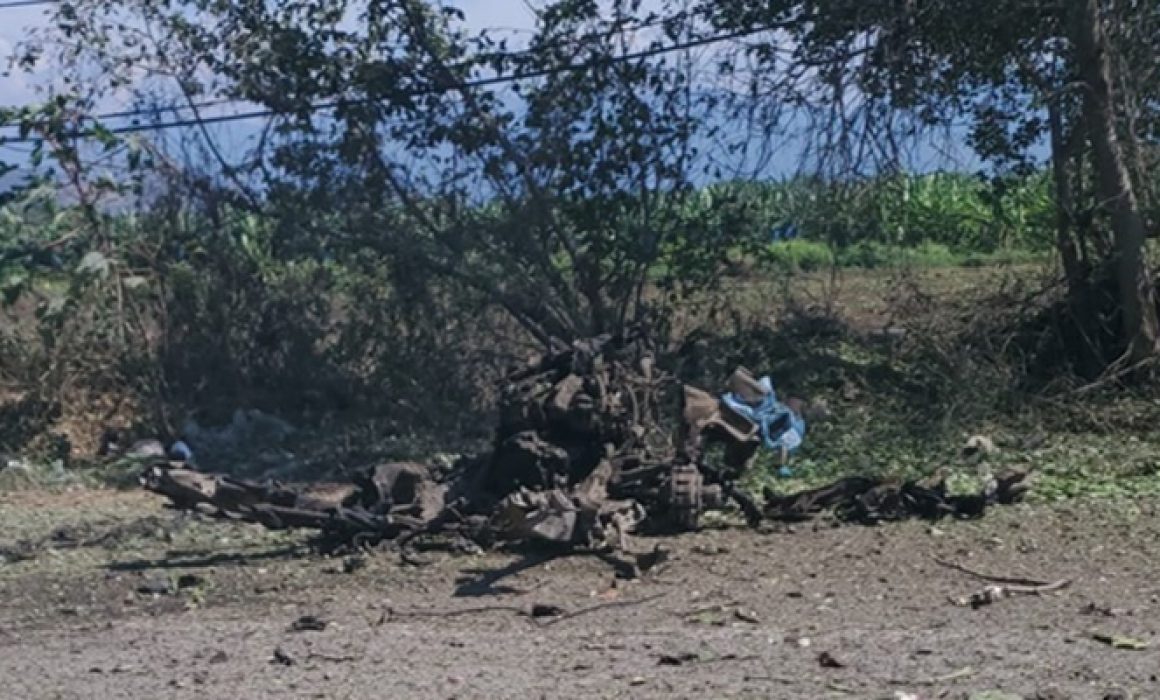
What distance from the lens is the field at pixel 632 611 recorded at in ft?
20.0

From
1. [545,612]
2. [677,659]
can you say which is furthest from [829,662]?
[545,612]

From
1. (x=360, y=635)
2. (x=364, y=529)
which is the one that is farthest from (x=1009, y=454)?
(x=360, y=635)

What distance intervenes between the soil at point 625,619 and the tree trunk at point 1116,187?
3.16 meters

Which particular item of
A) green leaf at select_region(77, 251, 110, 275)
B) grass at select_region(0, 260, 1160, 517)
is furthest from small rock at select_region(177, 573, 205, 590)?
green leaf at select_region(77, 251, 110, 275)

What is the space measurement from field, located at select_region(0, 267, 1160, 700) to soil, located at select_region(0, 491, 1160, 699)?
2 centimetres

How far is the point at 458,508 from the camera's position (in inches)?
327

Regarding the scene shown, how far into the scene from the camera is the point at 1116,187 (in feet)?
37.2

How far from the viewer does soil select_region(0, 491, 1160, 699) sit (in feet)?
19.9

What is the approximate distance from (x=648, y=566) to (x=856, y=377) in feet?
17.1

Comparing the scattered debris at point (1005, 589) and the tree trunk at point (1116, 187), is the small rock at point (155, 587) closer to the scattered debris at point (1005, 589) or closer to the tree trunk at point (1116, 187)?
the scattered debris at point (1005, 589)

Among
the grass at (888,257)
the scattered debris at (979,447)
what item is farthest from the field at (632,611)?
the grass at (888,257)

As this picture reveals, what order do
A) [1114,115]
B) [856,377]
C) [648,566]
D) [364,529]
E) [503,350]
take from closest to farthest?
[648,566] → [364,529] → [1114,115] → [856,377] → [503,350]

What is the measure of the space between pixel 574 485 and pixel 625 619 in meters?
1.50

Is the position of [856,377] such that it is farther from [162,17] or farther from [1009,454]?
[162,17]
